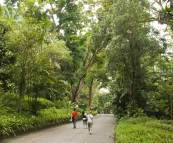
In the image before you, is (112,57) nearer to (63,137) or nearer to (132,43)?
(132,43)

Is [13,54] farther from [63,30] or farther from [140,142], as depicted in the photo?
[63,30]

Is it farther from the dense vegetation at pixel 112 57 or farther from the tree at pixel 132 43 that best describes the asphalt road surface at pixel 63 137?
the tree at pixel 132 43

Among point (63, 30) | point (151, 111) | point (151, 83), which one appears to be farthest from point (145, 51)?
point (63, 30)

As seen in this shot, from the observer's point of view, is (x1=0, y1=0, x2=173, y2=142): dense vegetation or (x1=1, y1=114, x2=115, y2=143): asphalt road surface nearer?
(x1=1, y1=114, x2=115, y2=143): asphalt road surface

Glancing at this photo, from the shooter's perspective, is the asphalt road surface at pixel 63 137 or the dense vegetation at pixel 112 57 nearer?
the asphalt road surface at pixel 63 137

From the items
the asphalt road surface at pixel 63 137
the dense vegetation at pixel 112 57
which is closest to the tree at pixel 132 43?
the dense vegetation at pixel 112 57

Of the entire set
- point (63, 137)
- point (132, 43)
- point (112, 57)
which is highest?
point (132, 43)

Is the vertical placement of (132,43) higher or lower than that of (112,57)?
higher

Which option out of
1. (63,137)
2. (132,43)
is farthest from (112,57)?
(63,137)

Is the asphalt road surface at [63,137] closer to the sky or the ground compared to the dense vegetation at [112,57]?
closer to the ground

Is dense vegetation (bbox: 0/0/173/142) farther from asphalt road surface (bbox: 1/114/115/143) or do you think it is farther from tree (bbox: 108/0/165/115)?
asphalt road surface (bbox: 1/114/115/143)

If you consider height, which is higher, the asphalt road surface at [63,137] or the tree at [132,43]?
the tree at [132,43]

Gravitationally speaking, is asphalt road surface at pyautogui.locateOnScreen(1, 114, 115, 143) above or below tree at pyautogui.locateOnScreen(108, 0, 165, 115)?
below

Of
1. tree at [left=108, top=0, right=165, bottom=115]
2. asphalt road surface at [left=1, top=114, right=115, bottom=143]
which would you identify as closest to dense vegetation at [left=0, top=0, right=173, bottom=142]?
tree at [left=108, top=0, right=165, bottom=115]
